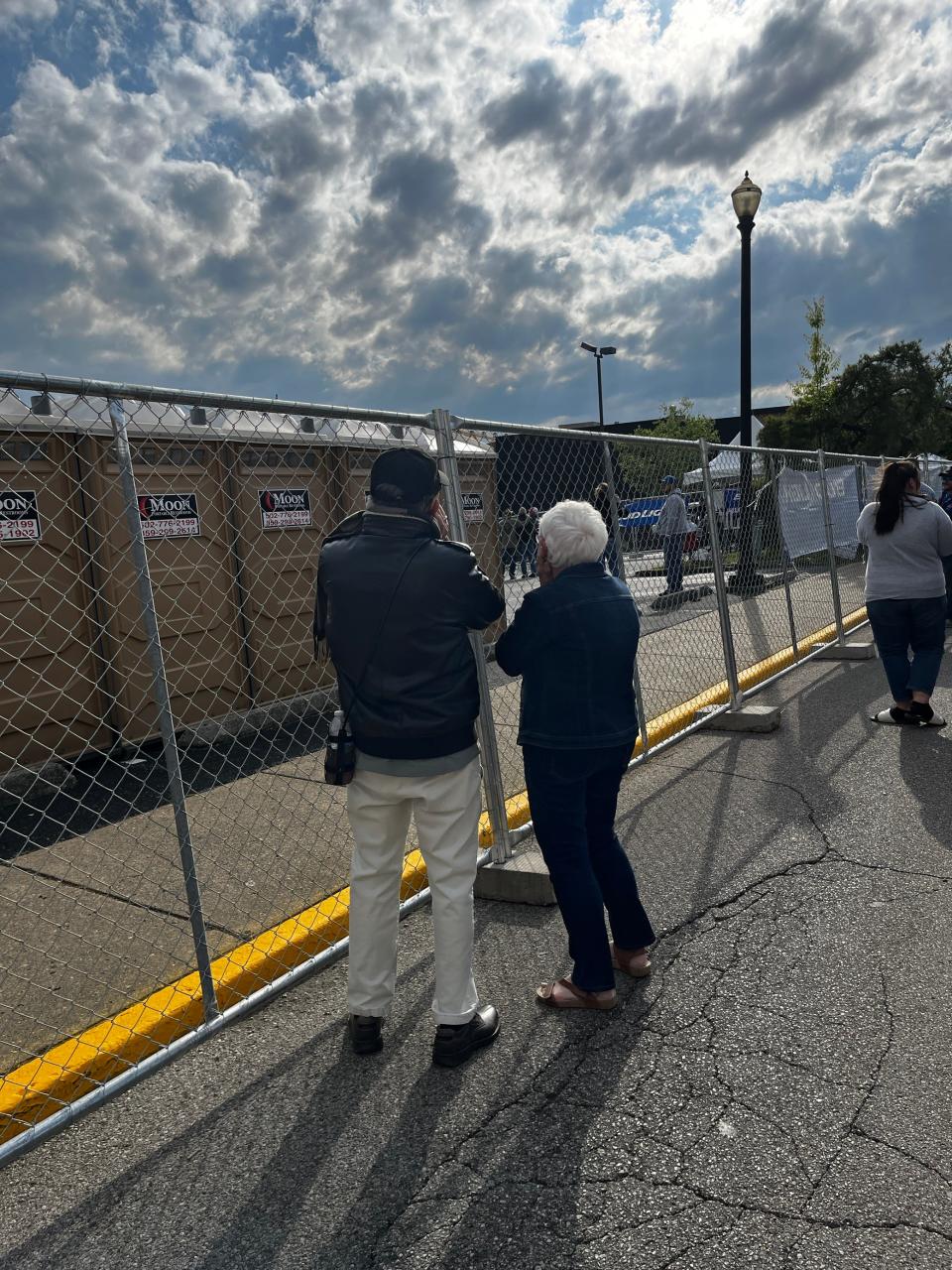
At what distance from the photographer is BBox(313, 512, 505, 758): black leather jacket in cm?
258

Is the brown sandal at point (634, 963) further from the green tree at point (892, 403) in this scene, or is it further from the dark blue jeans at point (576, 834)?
the green tree at point (892, 403)

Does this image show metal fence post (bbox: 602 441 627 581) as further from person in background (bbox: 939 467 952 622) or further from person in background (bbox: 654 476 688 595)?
person in background (bbox: 939 467 952 622)

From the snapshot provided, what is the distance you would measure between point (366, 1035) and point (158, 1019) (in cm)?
75

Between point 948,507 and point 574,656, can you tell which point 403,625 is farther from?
point 948,507

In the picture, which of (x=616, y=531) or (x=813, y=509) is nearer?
(x=616, y=531)

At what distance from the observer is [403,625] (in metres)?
2.58

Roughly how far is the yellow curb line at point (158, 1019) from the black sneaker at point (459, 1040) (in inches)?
33.6

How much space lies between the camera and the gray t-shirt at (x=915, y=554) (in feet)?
19.4

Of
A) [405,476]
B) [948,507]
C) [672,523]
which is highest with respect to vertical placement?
[405,476]

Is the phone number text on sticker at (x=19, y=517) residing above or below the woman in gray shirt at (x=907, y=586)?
above

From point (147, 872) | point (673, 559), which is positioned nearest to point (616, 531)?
point (673, 559)

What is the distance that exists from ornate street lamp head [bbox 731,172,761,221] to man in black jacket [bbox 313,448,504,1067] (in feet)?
38.3

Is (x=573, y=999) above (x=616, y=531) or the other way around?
the other way around

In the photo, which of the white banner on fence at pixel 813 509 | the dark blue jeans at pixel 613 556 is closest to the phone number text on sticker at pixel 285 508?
the dark blue jeans at pixel 613 556
